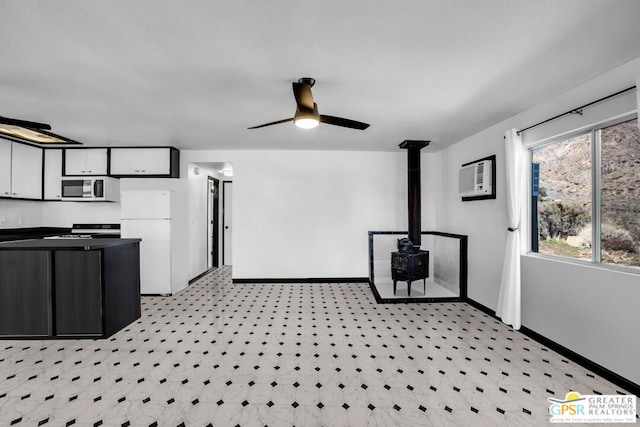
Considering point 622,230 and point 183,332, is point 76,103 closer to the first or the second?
point 183,332

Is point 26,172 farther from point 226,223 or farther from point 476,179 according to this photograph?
point 476,179

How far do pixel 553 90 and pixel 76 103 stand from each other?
4.87 meters

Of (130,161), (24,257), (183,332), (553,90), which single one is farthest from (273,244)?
(553,90)

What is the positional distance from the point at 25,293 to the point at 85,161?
113 inches

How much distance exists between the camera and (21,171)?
14.9 ft

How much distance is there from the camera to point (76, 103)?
2.87 meters

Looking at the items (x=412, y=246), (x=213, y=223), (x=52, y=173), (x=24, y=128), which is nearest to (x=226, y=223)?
(x=213, y=223)

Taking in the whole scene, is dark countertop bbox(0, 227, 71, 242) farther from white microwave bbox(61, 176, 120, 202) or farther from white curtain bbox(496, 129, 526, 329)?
white curtain bbox(496, 129, 526, 329)

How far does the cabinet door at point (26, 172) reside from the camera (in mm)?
4457

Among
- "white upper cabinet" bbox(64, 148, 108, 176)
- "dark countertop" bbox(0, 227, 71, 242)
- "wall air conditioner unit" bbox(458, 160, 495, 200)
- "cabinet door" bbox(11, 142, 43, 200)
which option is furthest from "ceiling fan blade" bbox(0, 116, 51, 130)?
"wall air conditioner unit" bbox(458, 160, 495, 200)

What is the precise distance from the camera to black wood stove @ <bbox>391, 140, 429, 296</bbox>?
429 cm

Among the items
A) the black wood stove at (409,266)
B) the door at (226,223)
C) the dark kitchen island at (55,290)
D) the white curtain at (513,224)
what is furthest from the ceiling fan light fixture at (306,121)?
the door at (226,223)

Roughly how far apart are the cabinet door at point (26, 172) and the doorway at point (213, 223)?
2846 millimetres

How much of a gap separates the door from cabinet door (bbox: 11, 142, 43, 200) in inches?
127
